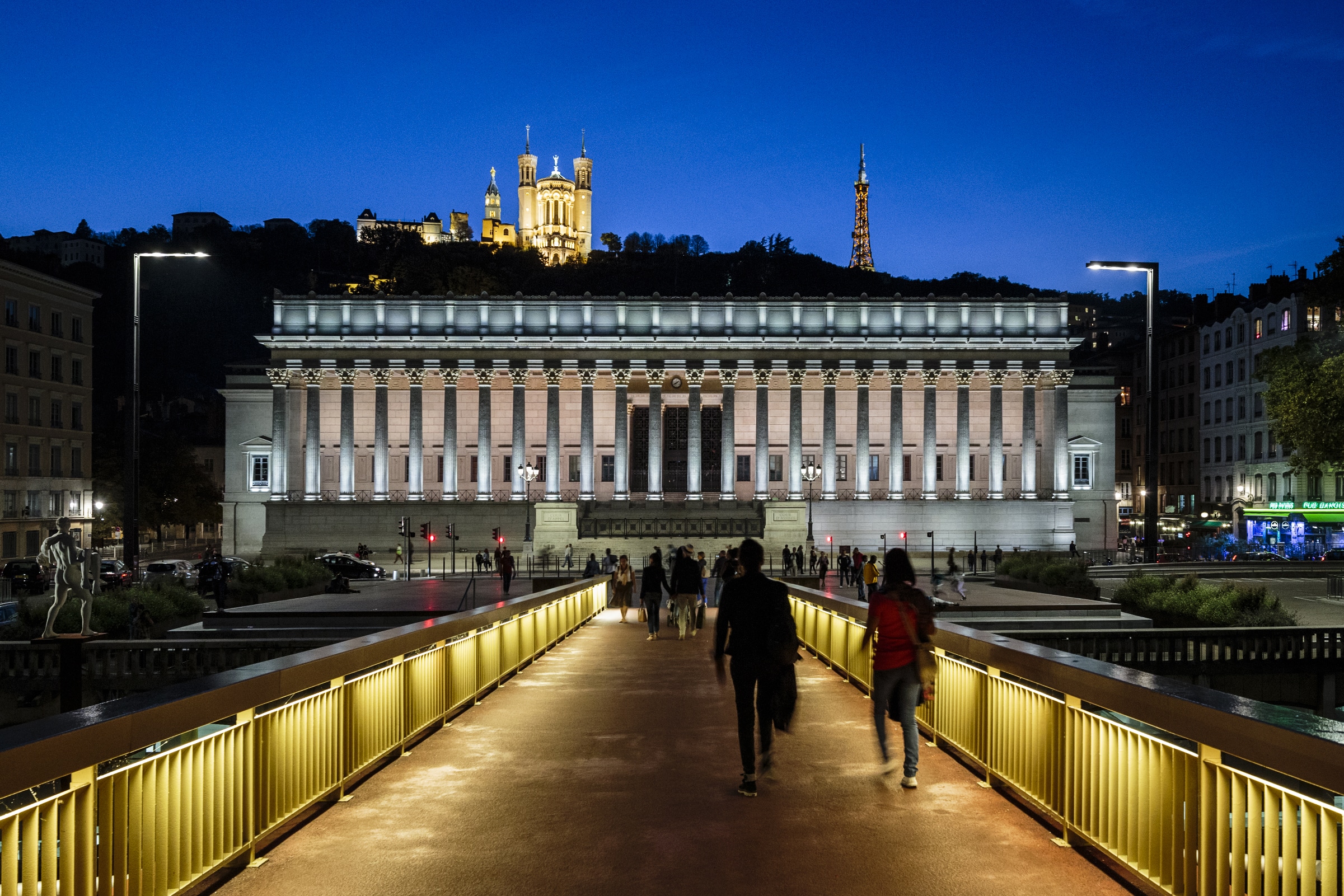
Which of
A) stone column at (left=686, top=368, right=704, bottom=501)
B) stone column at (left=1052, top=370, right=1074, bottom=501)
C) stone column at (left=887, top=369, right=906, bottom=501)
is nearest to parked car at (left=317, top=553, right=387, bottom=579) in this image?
stone column at (left=686, top=368, right=704, bottom=501)

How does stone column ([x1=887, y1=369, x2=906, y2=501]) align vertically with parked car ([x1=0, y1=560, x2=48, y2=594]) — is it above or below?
above

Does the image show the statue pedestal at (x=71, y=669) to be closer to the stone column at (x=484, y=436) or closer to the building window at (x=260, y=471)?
the stone column at (x=484, y=436)

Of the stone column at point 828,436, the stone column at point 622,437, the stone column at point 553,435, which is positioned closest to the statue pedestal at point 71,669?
the stone column at point 553,435

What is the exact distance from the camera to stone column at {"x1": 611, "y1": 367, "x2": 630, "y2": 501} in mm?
81250

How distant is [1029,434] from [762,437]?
1957cm

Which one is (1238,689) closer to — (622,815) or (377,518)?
(622,815)

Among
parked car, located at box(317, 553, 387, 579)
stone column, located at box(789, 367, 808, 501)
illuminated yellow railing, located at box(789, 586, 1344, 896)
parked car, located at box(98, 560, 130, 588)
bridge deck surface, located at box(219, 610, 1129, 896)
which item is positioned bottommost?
parked car, located at box(317, 553, 387, 579)

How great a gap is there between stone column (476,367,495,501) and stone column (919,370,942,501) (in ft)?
101

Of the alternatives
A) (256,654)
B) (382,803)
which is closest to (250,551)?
(256,654)

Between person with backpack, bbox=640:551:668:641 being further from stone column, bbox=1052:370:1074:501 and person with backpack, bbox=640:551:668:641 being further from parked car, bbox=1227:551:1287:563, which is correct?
stone column, bbox=1052:370:1074:501

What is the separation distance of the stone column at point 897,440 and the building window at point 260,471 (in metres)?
46.3

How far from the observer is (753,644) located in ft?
34.3

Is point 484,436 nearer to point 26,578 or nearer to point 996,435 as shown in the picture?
point 996,435

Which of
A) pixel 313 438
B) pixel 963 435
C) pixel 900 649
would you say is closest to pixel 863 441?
pixel 963 435
